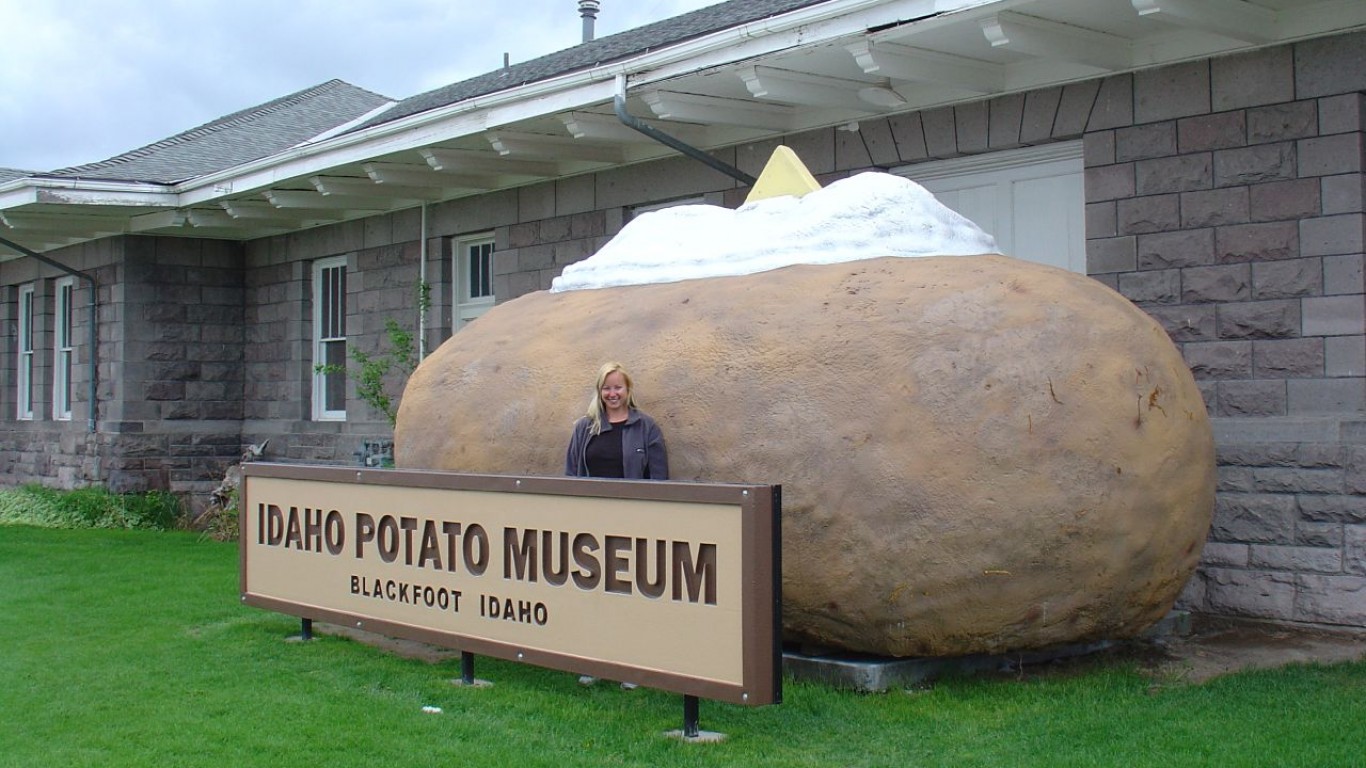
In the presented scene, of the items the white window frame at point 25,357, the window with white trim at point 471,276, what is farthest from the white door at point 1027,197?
the white window frame at point 25,357

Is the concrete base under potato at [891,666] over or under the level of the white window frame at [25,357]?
under

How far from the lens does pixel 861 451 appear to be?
18.0 feet

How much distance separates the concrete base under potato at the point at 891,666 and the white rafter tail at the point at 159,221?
11.0 m

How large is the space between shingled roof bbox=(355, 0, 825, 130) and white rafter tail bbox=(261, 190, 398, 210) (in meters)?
0.81

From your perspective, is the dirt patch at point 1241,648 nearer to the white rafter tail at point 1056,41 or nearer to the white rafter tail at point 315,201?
the white rafter tail at point 1056,41

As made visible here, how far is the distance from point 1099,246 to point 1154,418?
2717 mm

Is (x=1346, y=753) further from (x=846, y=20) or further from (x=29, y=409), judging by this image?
(x=29, y=409)

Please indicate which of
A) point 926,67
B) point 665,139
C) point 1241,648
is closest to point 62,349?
point 665,139

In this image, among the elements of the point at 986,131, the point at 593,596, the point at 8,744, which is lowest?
the point at 8,744

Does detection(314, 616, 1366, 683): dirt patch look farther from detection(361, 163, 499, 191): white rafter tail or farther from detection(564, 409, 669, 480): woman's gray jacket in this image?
detection(361, 163, 499, 191): white rafter tail

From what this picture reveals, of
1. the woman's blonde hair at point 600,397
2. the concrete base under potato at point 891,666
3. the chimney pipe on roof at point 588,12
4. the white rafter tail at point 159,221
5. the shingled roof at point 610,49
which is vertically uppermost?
the chimney pipe on roof at point 588,12

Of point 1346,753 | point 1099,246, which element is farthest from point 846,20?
point 1346,753

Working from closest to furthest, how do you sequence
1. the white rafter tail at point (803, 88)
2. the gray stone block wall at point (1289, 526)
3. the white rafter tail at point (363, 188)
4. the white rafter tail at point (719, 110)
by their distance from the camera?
the gray stone block wall at point (1289, 526) → the white rafter tail at point (803, 88) → the white rafter tail at point (719, 110) → the white rafter tail at point (363, 188)

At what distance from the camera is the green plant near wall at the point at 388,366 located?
12852 millimetres
